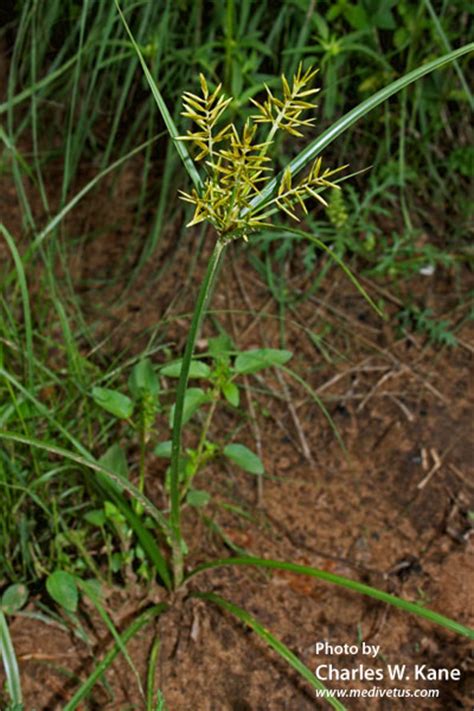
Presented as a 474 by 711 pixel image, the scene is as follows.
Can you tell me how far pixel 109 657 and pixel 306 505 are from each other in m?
0.50

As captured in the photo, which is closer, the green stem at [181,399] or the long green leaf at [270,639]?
the green stem at [181,399]

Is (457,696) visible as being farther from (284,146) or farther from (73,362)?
(284,146)

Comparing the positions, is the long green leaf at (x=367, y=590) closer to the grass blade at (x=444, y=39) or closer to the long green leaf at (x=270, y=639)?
the long green leaf at (x=270, y=639)

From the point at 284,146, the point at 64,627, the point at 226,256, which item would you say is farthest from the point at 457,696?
the point at 284,146

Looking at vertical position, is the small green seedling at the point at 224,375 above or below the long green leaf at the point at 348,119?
below

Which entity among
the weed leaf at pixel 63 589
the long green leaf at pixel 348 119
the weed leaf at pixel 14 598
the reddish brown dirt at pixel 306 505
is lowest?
the reddish brown dirt at pixel 306 505

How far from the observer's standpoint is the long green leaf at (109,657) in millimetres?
1118

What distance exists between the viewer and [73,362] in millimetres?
1457

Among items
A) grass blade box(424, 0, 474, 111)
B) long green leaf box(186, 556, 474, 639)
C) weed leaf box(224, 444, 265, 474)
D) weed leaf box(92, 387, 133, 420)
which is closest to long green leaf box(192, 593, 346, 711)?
long green leaf box(186, 556, 474, 639)

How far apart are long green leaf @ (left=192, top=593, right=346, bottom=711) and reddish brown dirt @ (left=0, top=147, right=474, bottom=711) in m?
0.05

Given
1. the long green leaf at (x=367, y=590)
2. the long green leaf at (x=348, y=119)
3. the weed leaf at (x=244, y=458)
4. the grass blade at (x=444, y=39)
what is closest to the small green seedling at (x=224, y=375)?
the weed leaf at (x=244, y=458)

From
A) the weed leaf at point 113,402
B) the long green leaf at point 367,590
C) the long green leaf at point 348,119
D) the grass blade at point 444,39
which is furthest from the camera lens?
the grass blade at point 444,39

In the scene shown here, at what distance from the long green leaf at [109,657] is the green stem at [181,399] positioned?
64 millimetres

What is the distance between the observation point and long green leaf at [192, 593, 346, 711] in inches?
43.3
